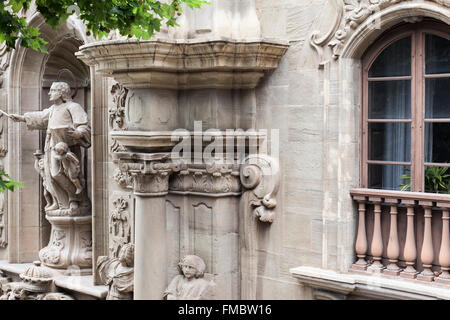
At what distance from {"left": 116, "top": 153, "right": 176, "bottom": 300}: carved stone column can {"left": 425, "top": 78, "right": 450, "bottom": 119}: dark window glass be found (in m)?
2.60

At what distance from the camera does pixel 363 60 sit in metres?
6.88

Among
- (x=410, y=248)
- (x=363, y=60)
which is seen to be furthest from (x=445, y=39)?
(x=410, y=248)

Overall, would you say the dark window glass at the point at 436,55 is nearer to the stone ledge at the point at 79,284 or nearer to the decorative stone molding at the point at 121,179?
the decorative stone molding at the point at 121,179

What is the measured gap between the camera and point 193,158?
7488 millimetres

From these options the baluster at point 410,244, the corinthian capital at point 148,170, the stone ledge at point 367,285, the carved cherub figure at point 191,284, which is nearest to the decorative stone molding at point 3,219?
the corinthian capital at point 148,170

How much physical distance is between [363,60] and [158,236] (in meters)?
2.72

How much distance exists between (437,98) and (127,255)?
3.70 metres

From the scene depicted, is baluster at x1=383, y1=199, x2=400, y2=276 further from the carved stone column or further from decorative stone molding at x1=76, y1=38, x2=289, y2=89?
the carved stone column

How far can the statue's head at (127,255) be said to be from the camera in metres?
8.01

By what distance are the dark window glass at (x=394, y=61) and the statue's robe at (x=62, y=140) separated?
4309 millimetres

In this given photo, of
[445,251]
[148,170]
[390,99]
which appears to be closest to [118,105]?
[148,170]

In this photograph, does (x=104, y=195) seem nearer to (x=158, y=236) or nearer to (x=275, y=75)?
(x=158, y=236)

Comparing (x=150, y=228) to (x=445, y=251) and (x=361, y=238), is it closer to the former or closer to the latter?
(x=361, y=238)
